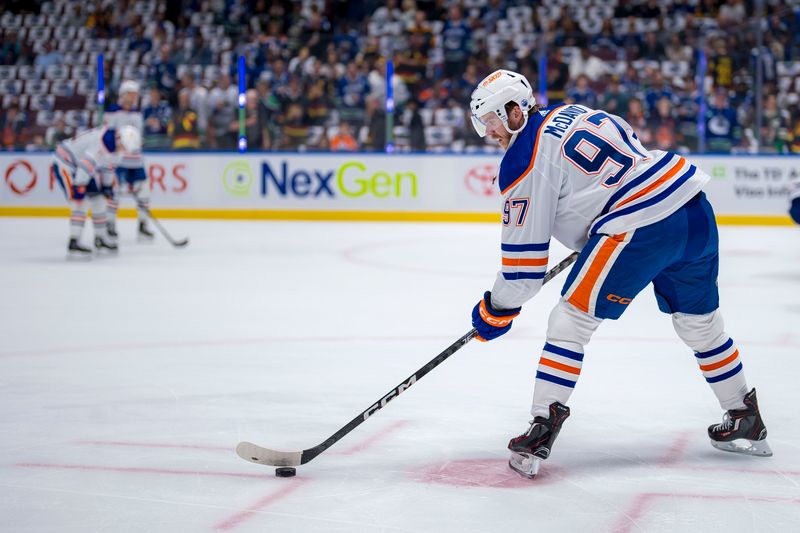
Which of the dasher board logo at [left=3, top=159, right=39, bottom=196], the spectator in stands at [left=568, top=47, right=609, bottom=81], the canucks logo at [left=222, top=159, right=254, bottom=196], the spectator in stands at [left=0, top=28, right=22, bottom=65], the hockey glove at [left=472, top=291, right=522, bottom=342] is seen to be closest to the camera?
the hockey glove at [left=472, top=291, right=522, bottom=342]

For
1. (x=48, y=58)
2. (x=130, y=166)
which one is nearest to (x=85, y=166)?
(x=130, y=166)

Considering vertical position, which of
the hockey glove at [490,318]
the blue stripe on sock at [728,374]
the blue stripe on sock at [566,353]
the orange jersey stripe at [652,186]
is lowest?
the blue stripe on sock at [728,374]

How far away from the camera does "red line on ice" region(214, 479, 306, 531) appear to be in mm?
2457

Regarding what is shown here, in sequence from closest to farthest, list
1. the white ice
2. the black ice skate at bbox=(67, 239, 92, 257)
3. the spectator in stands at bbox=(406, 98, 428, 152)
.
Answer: the white ice, the black ice skate at bbox=(67, 239, 92, 257), the spectator in stands at bbox=(406, 98, 428, 152)

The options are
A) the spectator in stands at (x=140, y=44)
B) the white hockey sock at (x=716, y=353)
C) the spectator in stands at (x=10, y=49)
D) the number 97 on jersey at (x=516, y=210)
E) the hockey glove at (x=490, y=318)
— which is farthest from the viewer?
the spectator in stands at (x=140, y=44)

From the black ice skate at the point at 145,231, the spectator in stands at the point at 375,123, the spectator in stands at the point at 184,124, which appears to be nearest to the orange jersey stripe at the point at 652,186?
the black ice skate at the point at 145,231

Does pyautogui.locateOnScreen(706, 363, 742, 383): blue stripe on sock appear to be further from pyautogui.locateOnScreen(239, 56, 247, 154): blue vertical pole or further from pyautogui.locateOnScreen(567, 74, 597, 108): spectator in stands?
pyautogui.locateOnScreen(239, 56, 247, 154): blue vertical pole

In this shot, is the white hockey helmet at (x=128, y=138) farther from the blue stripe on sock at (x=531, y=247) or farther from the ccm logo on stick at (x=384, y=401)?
the blue stripe on sock at (x=531, y=247)

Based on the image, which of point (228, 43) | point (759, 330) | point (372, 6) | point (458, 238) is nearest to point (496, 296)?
point (759, 330)

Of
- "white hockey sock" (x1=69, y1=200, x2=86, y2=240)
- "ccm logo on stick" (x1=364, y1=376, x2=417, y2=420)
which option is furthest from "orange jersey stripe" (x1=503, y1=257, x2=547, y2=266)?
"white hockey sock" (x1=69, y1=200, x2=86, y2=240)

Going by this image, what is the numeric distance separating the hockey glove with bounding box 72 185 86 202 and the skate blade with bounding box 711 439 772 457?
20.8ft

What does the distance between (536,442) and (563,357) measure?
0.23 meters

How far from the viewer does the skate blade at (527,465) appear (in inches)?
111

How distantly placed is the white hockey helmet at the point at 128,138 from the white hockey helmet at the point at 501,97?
19.6 feet
